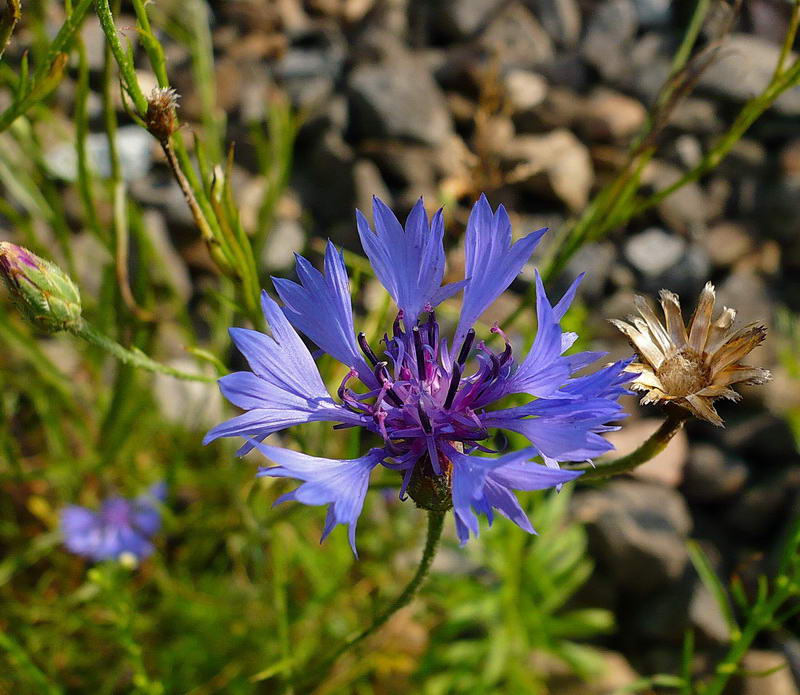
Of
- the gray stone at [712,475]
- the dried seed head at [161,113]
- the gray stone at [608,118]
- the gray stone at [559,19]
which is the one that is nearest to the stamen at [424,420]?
the dried seed head at [161,113]

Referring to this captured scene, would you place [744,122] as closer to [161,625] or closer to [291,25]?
[161,625]

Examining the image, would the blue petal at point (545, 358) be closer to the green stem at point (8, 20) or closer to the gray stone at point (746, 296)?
the green stem at point (8, 20)

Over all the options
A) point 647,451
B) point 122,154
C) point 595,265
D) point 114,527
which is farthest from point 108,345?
point 595,265

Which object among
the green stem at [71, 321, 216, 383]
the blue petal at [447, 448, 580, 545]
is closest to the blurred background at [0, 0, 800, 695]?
the green stem at [71, 321, 216, 383]

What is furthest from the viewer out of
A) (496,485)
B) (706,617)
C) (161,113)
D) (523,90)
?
(523,90)

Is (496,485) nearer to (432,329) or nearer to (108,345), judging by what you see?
(432,329)
